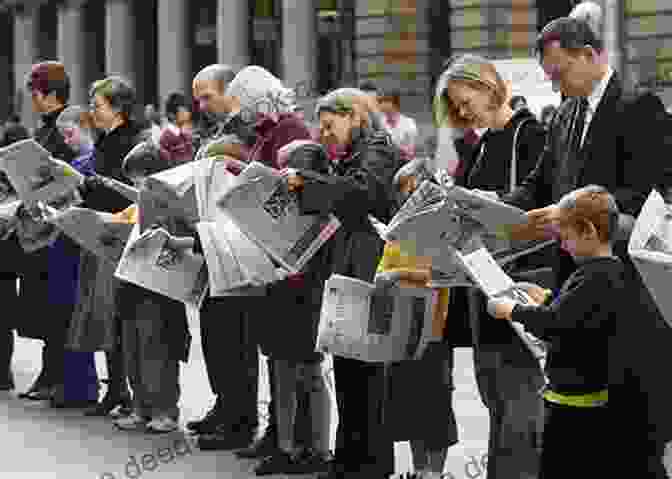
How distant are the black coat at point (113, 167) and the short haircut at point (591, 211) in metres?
4.54

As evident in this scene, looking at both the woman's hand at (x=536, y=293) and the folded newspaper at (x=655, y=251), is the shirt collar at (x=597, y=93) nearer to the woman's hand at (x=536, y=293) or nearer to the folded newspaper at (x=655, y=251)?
the folded newspaper at (x=655, y=251)

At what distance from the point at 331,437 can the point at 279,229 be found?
2.09 meters

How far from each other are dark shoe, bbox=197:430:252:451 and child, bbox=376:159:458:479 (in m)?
1.68

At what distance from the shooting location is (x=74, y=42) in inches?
1874

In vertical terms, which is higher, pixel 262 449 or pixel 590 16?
pixel 590 16

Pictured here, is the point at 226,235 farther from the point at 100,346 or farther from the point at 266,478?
the point at 100,346

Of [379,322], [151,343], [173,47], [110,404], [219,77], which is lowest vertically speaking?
[110,404]

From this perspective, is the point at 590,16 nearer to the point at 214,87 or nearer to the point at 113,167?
the point at 214,87

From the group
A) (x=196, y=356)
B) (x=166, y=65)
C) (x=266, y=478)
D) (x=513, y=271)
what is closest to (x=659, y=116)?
(x=513, y=271)

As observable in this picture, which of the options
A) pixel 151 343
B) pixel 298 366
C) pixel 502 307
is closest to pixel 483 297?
pixel 502 307

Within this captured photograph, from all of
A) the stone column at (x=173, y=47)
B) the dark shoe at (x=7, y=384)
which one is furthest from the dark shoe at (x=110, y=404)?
the stone column at (x=173, y=47)

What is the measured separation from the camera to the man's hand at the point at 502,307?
17.9 ft

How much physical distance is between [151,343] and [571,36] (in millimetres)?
3908

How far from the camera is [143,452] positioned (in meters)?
8.58
